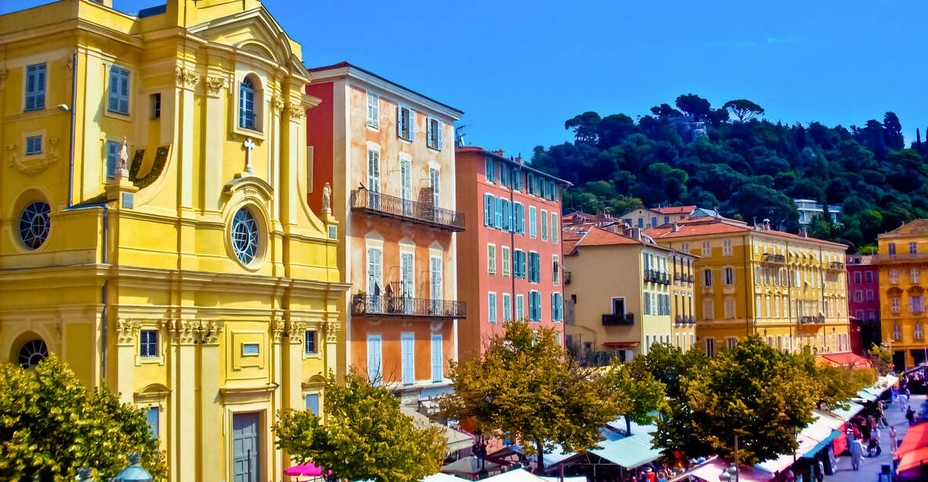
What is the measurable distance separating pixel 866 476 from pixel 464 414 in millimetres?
18366

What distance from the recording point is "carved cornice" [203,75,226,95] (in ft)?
105

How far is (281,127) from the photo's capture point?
115ft

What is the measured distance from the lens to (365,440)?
90.3ft

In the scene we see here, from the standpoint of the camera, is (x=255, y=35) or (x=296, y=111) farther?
(x=296, y=111)

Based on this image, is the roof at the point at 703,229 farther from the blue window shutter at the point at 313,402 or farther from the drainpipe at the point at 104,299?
the drainpipe at the point at 104,299

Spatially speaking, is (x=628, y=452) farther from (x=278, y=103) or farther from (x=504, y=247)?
(x=278, y=103)

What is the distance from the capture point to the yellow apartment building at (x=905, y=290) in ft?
356

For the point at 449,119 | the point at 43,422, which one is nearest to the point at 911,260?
the point at 449,119

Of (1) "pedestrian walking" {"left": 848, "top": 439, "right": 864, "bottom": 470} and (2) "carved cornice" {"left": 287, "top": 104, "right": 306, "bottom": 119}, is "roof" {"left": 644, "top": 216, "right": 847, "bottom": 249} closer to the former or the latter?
(1) "pedestrian walking" {"left": 848, "top": 439, "right": 864, "bottom": 470}

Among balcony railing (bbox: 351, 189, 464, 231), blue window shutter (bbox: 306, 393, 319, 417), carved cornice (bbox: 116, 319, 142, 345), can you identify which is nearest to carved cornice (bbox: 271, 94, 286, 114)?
balcony railing (bbox: 351, 189, 464, 231)

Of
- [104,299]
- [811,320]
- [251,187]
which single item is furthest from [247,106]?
[811,320]

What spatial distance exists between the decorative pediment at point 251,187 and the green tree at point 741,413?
569 inches

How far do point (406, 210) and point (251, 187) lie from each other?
9778 mm

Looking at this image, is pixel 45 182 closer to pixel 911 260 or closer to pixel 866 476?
pixel 866 476
